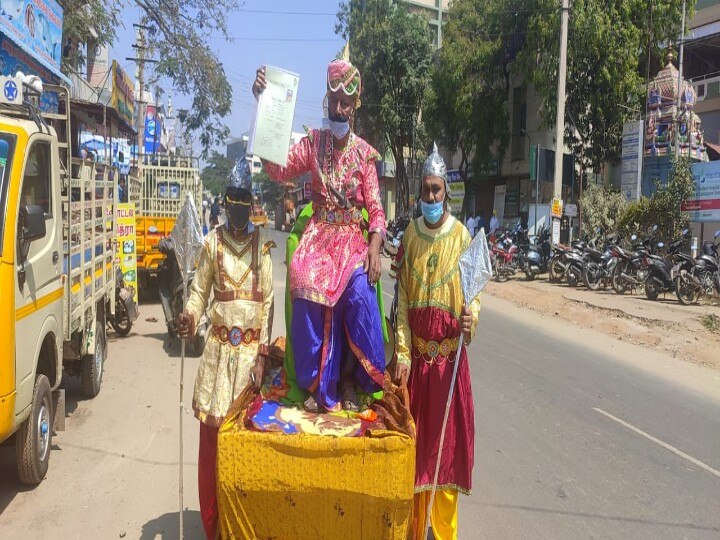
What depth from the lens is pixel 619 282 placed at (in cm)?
1477

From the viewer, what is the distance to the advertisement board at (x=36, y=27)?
8312 millimetres

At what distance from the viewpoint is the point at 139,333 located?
962 centimetres

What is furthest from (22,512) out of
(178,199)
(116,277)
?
(178,199)

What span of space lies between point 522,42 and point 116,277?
1902cm

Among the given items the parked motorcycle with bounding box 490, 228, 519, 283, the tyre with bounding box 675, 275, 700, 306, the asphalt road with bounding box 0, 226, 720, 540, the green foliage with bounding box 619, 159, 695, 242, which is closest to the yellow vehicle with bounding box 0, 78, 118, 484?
the asphalt road with bounding box 0, 226, 720, 540

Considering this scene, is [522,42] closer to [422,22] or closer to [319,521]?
[422,22]

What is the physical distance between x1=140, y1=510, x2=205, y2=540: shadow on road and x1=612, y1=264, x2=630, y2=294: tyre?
1294cm

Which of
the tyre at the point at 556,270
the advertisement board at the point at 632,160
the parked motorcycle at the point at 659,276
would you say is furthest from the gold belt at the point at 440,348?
the advertisement board at the point at 632,160

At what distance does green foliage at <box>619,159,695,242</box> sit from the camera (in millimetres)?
16688

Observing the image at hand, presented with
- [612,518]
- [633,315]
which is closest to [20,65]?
[612,518]

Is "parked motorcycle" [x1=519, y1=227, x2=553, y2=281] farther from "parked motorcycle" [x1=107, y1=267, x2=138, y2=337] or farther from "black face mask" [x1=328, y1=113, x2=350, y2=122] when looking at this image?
"black face mask" [x1=328, y1=113, x2=350, y2=122]

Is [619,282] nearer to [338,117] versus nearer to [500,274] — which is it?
[500,274]

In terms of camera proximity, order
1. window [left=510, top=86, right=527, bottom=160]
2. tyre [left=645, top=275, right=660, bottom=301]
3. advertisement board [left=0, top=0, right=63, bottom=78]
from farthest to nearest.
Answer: window [left=510, top=86, right=527, bottom=160] → tyre [left=645, top=275, right=660, bottom=301] → advertisement board [left=0, top=0, right=63, bottom=78]

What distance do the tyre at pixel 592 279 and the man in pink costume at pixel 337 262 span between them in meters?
13.0
